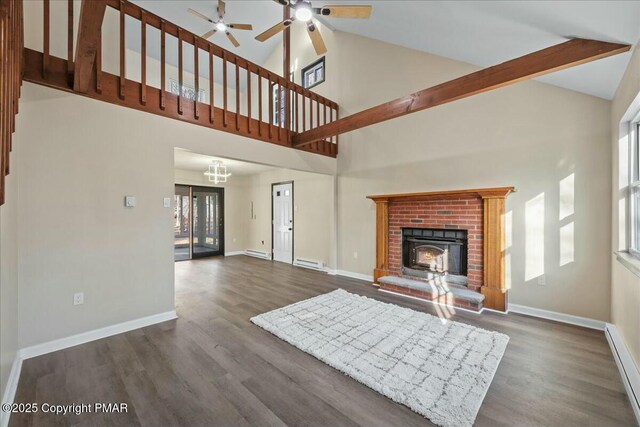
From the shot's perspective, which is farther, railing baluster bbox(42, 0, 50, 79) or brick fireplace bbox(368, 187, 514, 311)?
brick fireplace bbox(368, 187, 514, 311)

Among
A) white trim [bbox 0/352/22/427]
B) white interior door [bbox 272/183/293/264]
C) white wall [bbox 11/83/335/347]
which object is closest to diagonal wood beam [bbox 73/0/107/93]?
white wall [bbox 11/83/335/347]

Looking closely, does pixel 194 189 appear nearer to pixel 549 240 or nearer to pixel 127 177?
pixel 127 177

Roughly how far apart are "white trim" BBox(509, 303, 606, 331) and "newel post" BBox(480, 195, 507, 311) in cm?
17

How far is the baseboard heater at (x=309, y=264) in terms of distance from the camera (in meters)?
5.92

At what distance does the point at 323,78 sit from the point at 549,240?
5183mm

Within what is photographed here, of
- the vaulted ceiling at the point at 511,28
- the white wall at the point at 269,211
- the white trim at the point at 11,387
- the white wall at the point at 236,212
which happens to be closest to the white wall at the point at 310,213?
the white wall at the point at 269,211

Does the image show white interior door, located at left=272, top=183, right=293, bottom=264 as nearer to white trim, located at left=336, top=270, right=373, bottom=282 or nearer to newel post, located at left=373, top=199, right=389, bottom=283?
white trim, located at left=336, top=270, right=373, bottom=282

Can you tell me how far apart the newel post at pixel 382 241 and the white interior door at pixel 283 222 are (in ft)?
8.73

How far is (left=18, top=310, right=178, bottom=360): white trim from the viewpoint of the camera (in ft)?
7.77

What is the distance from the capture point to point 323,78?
19.7 feet

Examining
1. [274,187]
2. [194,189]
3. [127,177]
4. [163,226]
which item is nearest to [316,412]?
[163,226]

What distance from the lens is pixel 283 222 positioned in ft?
22.8

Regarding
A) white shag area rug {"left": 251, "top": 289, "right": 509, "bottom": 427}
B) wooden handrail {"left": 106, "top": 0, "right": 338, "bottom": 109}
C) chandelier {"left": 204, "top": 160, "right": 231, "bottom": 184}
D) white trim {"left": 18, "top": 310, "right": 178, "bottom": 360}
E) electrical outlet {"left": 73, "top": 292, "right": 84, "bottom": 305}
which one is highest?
wooden handrail {"left": 106, "top": 0, "right": 338, "bottom": 109}

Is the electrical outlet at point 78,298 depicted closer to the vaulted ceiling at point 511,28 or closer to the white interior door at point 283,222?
the white interior door at point 283,222
